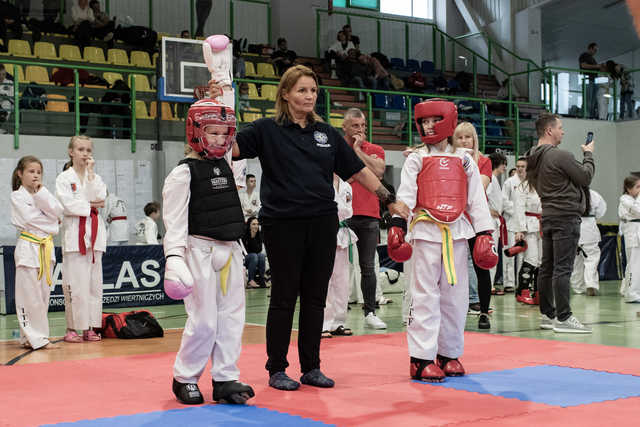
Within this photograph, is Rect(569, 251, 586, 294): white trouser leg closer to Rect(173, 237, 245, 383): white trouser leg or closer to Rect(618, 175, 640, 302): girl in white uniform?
Rect(618, 175, 640, 302): girl in white uniform

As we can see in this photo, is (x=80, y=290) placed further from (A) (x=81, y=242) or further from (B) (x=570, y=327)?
(B) (x=570, y=327)

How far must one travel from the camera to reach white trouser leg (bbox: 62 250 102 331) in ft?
21.5

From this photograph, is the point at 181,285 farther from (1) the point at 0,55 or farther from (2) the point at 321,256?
(1) the point at 0,55

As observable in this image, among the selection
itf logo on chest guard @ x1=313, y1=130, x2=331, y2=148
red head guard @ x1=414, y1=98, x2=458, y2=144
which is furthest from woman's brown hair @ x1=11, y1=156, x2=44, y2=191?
red head guard @ x1=414, y1=98, x2=458, y2=144

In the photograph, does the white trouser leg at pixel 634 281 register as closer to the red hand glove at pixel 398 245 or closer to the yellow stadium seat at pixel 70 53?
the red hand glove at pixel 398 245

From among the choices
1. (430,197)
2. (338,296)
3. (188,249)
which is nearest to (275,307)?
(188,249)

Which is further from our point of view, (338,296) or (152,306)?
(152,306)

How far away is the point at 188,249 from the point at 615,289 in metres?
9.16

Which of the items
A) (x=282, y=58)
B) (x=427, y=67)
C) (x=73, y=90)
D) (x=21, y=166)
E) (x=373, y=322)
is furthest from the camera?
(x=427, y=67)

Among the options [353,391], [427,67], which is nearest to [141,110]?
[427,67]

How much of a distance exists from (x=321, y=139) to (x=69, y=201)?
3.17 metres

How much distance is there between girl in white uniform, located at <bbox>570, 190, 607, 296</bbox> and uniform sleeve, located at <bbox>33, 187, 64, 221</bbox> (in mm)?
7336

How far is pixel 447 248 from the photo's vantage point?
4422 millimetres

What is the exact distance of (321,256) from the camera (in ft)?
13.9
